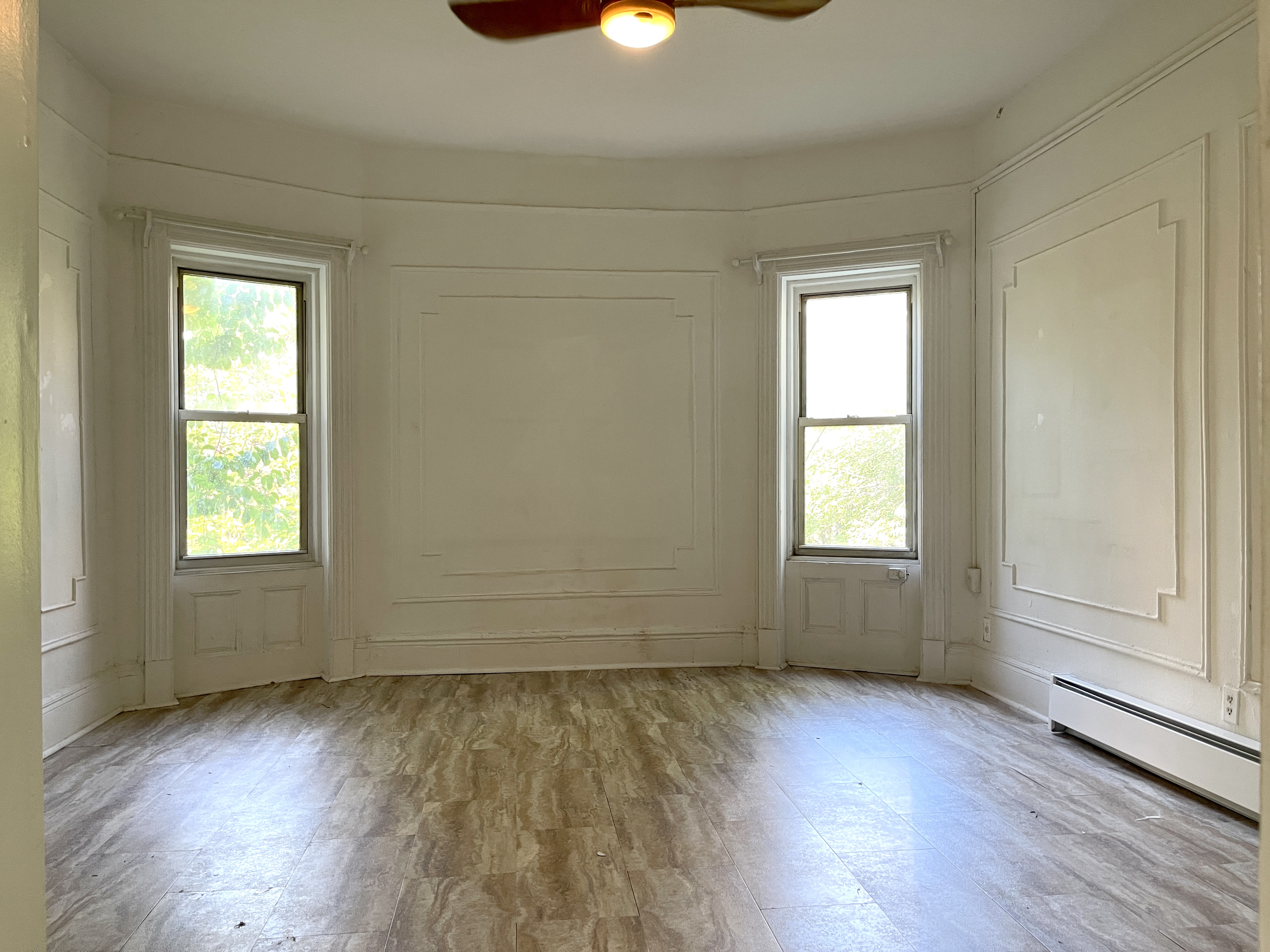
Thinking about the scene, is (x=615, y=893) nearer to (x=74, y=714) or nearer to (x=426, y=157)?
(x=74, y=714)

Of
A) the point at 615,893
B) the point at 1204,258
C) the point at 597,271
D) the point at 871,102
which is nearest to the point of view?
the point at 615,893

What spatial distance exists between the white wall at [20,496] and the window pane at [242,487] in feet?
15.7

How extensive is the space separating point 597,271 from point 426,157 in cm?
127

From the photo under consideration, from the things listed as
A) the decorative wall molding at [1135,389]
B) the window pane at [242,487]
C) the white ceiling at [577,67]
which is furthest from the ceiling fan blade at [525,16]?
the window pane at [242,487]

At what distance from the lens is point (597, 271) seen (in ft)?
18.3

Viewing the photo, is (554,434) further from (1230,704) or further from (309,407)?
(1230,704)

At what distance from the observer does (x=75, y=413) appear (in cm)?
425

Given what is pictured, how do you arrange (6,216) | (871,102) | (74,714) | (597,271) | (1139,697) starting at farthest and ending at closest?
(597,271) → (871,102) → (74,714) → (1139,697) → (6,216)

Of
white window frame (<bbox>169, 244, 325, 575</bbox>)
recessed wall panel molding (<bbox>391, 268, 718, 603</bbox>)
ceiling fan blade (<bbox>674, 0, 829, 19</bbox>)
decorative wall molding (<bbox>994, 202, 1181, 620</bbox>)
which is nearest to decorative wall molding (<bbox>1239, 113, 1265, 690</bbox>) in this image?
decorative wall molding (<bbox>994, 202, 1181, 620</bbox>)

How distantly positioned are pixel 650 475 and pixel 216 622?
2.70m

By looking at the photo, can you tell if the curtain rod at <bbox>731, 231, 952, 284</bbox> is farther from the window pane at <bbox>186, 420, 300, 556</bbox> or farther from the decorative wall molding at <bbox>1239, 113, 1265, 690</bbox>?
the window pane at <bbox>186, 420, 300, 556</bbox>

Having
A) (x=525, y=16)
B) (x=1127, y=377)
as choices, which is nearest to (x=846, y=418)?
(x=1127, y=377)

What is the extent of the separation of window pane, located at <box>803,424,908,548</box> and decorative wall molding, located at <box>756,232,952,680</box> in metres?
0.13

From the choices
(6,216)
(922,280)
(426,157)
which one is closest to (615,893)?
(6,216)
